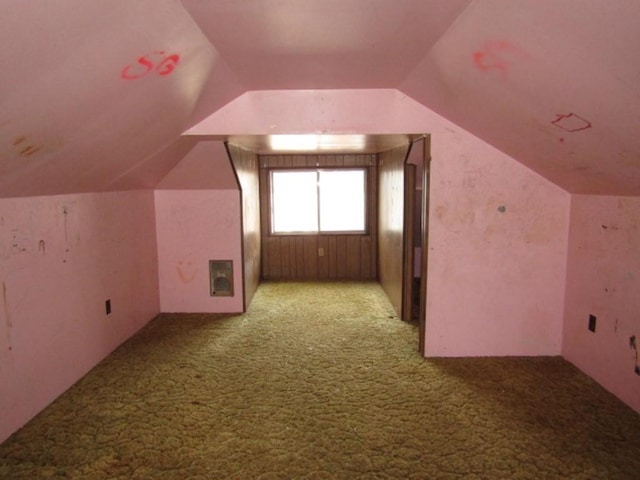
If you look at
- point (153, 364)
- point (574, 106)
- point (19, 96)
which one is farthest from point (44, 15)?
point (153, 364)

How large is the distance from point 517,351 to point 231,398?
2.11 metres

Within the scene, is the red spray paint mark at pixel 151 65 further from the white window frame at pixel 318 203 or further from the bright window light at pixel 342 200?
the bright window light at pixel 342 200

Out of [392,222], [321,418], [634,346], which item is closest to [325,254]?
[392,222]

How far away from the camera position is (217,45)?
1.85 meters

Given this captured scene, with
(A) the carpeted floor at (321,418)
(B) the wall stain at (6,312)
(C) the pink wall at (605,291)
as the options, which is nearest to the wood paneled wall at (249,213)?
(A) the carpeted floor at (321,418)

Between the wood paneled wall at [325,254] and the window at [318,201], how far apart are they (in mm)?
104

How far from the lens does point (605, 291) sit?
2490mm

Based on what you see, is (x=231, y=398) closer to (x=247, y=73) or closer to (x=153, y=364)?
(x=153, y=364)

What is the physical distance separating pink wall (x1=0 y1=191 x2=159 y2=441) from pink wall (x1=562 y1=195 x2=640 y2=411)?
337cm

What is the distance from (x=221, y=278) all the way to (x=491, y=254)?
2513 millimetres

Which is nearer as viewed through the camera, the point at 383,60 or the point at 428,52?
the point at 428,52

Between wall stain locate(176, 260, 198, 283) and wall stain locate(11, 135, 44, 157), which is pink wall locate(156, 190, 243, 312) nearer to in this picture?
wall stain locate(176, 260, 198, 283)

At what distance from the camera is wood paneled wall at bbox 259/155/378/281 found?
17.9ft

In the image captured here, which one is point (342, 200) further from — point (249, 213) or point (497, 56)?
point (497, 56)
